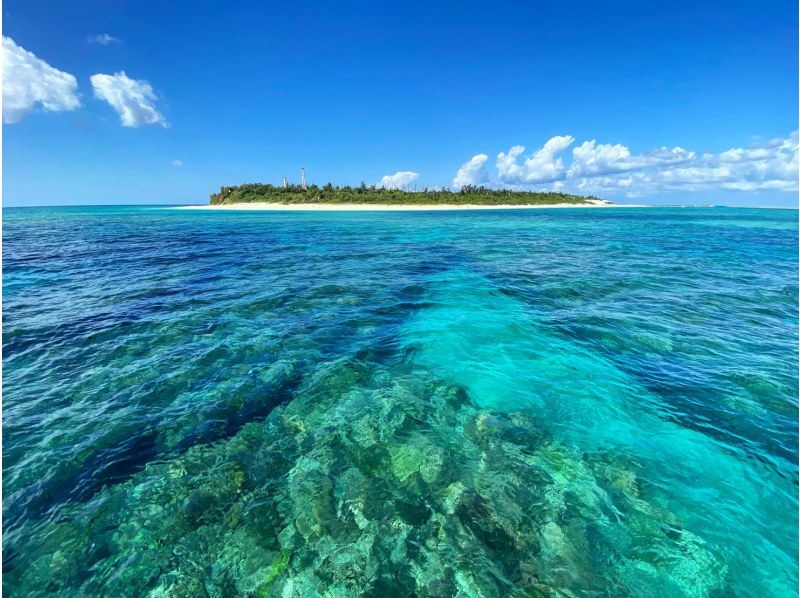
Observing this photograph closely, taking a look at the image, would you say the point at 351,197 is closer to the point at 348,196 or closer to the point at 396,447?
the point at 348,196

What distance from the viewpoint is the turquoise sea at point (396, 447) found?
148 inches

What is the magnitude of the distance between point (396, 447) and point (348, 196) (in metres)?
94.1

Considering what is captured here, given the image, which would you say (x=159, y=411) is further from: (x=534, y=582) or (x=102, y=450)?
(x=534, y=582)

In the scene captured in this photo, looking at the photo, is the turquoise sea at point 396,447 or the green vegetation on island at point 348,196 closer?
the turquoise sea at point 396,447

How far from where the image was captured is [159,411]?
613cm

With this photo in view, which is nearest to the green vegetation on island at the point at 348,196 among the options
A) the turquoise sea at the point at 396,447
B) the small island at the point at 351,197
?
the small island at the point at 351,197

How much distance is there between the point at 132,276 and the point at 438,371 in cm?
1549

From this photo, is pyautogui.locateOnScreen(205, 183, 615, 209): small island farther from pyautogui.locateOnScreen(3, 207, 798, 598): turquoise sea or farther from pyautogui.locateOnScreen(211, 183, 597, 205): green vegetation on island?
pyautogui.locateOnScreen(3, 207, 798, 598): turquoise sea

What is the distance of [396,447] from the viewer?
18.0ft

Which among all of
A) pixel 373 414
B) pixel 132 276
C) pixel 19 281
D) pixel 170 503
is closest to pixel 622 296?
pixel 373 414

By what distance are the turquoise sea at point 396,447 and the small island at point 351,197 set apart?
267 feet

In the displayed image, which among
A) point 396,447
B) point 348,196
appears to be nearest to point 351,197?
point 348,196

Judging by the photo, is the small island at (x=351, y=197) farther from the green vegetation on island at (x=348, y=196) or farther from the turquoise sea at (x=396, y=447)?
the turquoise sea at (x=396, y=447)

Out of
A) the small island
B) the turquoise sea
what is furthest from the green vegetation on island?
the turquoise sea
